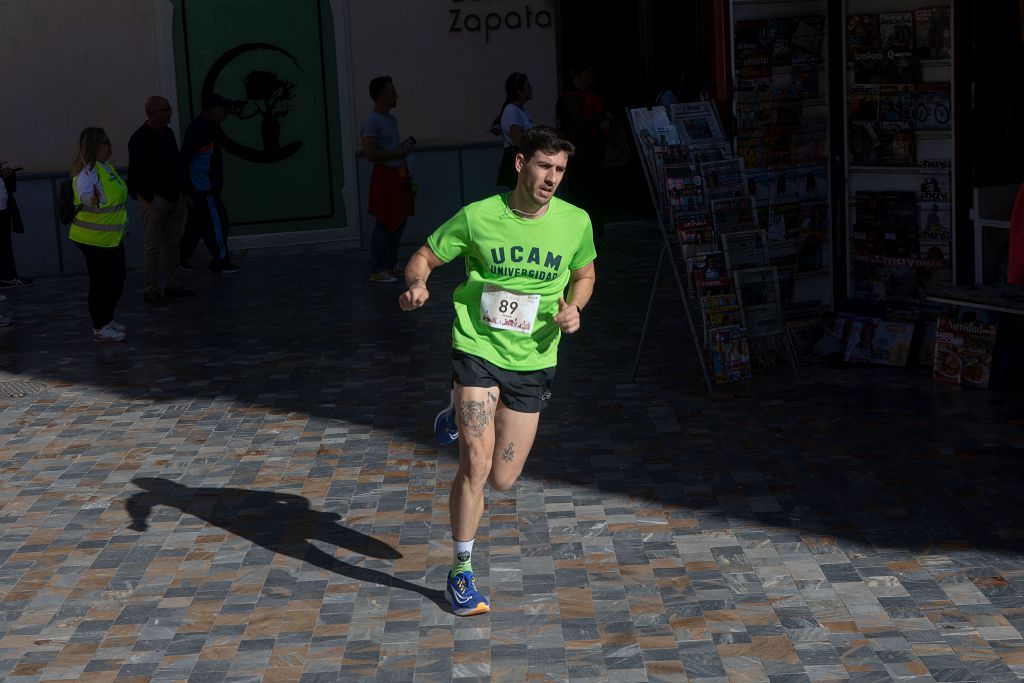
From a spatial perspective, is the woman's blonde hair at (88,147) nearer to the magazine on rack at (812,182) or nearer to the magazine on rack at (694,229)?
the magazine on rack at (694,229)

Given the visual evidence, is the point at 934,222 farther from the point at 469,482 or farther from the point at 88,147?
the point at 88,147

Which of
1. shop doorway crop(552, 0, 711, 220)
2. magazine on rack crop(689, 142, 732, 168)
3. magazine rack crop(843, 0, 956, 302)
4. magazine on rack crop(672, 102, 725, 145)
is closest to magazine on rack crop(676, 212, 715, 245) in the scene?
magazine on rack crop(689, 142, 732, 168)

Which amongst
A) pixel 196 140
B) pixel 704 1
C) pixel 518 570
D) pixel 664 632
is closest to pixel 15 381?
pixel 196 140

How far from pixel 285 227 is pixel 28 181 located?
2.81 meters

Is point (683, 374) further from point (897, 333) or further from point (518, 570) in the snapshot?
point (518, 570)

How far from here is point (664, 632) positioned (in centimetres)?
525

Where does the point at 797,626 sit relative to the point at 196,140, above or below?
below

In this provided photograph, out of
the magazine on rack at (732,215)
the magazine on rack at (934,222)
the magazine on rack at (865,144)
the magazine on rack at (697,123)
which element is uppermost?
the magazine on rack at (697,123)

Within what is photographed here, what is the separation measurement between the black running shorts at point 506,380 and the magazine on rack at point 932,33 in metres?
4.93

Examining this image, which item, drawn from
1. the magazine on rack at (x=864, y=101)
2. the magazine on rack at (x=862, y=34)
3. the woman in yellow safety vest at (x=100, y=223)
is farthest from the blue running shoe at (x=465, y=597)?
the woman in yellow safety vest at (x=100, y=223)

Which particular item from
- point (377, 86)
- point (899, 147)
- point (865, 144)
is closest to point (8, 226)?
point (377, 86)

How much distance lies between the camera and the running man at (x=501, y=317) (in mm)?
5352

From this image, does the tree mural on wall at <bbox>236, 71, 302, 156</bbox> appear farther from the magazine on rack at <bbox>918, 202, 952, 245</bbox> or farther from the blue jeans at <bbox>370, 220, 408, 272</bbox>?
the magazine on rack at <bbox>918, 202, 952, 245</bbox>

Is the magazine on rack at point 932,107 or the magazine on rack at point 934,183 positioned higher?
the magazine on rack at point 932,107
